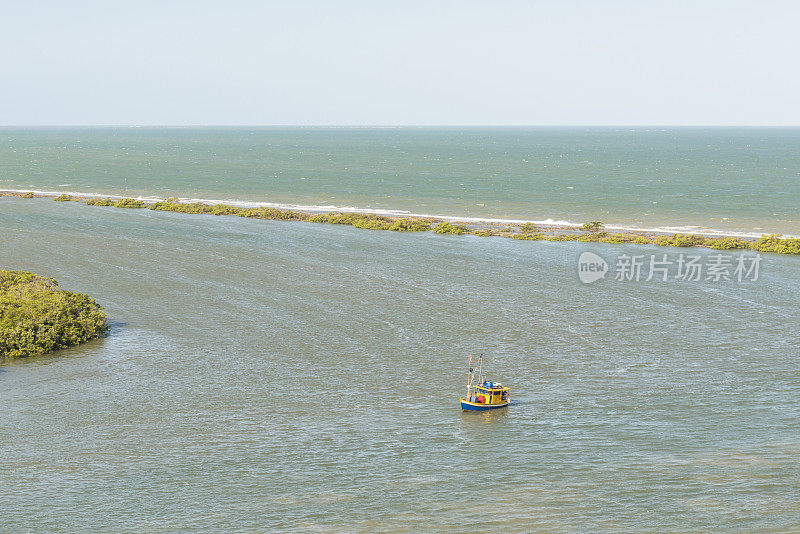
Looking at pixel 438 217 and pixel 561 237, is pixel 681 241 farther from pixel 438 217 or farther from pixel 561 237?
pixel 438 217

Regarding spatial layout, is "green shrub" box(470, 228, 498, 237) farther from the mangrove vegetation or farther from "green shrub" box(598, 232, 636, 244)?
"green shrub" box(598, 232, 636, 244)

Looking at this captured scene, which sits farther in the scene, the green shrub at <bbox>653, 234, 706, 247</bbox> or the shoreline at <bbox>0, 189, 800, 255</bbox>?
the green shrub at <bbox>653, 234, 706, 247</bbox>

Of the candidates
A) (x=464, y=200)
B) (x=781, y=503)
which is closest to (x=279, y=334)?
(x=781, y=503)

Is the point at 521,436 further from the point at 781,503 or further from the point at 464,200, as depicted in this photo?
the point at 464,200

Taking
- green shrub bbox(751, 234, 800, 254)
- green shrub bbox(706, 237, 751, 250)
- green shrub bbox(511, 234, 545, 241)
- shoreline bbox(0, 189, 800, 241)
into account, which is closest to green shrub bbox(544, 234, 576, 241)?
green shrub bbox(511, 234, 545, 241)

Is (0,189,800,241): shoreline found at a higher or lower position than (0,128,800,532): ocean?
higher

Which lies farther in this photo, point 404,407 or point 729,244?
point 729,244

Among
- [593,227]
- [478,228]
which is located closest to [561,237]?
[593,227]
